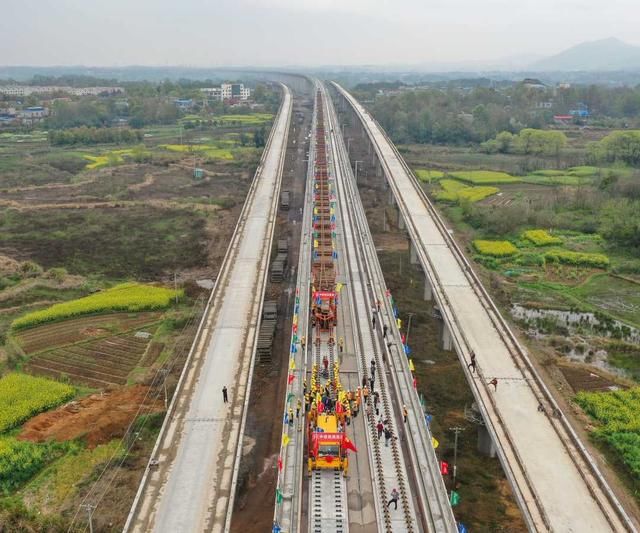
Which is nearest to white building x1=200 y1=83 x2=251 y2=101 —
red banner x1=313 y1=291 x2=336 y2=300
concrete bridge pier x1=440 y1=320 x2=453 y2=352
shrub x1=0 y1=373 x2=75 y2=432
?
red banner x1=313 y1=291 x2=336 y2=300

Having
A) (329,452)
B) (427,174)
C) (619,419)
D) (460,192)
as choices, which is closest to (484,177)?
(427,174)

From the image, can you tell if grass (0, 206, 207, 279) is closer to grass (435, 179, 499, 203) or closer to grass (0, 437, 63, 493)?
grass (0, 437, 63, 493)

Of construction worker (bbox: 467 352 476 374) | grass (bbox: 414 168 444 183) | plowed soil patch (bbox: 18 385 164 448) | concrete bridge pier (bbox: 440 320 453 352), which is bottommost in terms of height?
plowed soil patch (bbox: 18 385 164 448)

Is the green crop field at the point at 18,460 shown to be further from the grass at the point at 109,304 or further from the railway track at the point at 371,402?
the railway track at the point at 371,402

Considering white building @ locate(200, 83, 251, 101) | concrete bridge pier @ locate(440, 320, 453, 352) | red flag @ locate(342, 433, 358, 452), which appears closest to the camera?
red flag @ locate(342, 433, 358, 452)

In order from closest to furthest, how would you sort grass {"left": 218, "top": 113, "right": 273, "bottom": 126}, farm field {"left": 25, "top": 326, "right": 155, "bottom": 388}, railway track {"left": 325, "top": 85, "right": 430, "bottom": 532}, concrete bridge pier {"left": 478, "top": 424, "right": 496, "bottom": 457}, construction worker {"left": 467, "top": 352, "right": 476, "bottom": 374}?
railway track {"left": 325, "top": 85, "right": 430, "bottom": 532}
concrete bridge pier {"left": 478, "top": 424, "right": 496, "bottom": 457}
construction worker {"left": 467, "top": 352, "right": 476, "bottom": 374}
farm field {"left": 25, "top": 326, "right": 155, "bottom": 388}
grass {"left": 218, "top": 113, "right": 273, "bottom": 126}

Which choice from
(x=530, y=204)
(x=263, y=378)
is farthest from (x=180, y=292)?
(x=530, y=204)

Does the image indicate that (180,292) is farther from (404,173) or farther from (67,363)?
(404,173)
